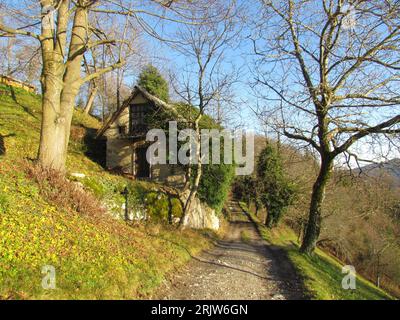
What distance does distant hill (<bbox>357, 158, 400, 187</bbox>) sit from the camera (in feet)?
32.0

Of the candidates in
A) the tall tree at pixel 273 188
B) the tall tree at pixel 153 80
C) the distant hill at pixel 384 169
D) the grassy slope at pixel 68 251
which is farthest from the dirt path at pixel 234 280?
the tall tree at pixel 153 80

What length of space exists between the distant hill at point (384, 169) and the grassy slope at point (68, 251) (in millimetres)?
7126

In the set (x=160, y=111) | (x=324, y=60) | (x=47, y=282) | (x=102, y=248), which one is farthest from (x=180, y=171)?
(x=47, y=282)

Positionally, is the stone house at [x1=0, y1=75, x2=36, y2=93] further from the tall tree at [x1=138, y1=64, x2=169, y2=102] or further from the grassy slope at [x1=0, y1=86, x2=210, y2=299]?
the grassy slope at [x1=0, y1=86, x2=210, y2=299]

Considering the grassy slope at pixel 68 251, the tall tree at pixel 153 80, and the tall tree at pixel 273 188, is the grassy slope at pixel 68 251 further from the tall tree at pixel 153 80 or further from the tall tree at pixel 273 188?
the tall tree at pixel 153 80

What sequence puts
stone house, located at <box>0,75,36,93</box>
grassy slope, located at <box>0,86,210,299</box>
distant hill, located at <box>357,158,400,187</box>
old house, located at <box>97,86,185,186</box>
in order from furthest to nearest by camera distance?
stone house, located at <box>0,75,36,93</box> → old house, located at <box>97,86,185,186</box> → distant hill, located at <box>357,158,400,187</box> → grassy slope, located at <box>0,86,210,299</box>

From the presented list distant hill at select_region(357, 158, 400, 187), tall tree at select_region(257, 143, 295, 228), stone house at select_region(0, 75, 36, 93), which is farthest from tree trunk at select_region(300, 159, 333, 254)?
stone house at select_region(0, 75, 36, 93)

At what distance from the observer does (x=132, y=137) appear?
2088 centimetres

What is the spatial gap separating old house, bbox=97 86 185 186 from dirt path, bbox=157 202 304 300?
10867 mm

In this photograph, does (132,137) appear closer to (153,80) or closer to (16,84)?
(153,80)

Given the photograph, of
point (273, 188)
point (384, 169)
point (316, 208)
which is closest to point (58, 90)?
point (316, 208)

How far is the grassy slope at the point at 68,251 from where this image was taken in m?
4.83

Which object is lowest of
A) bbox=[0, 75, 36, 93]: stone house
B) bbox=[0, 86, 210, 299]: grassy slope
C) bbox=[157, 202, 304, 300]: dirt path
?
bbox=[157, 202, 304, 300]: dirt path

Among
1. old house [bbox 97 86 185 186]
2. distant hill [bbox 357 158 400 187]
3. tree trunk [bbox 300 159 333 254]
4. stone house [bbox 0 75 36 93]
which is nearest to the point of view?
distant hill [bbox 357 158 400 187]
